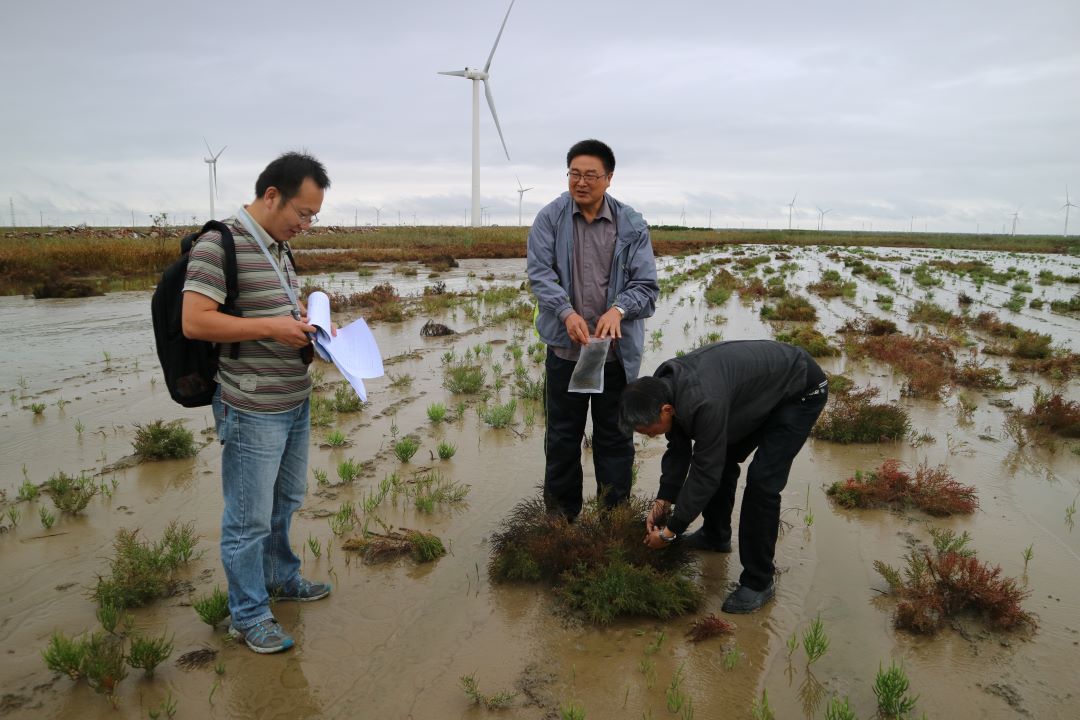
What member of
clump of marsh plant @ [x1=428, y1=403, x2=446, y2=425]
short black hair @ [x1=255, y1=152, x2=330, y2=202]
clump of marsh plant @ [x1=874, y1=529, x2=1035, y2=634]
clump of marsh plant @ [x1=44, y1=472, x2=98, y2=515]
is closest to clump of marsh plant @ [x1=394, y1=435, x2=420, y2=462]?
clump of marsh plant @ [x1=428, y1=403, x2=446, y2=425]

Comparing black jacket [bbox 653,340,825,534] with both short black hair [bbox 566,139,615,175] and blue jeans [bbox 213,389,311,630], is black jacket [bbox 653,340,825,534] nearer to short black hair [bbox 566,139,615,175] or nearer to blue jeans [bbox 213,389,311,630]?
short black hair [bbox 566,139,615,175]

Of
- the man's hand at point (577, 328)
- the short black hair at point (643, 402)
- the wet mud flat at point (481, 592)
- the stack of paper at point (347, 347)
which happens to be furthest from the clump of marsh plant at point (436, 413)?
the short black hair at point (643, 402)

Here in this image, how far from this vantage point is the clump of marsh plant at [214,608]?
133 inches

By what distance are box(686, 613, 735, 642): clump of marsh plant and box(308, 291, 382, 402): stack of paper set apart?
200 cm

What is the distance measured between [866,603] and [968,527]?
4.85 ft

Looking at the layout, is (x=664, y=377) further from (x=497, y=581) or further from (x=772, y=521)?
(x=497, y=581)

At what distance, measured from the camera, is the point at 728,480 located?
13.6 ft

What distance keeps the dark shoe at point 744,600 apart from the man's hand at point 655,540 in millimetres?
484

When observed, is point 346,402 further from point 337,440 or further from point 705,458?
point 705,458

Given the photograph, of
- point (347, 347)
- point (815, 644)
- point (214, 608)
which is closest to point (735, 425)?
point (815, 644)

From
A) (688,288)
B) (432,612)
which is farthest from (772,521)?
(688,288)

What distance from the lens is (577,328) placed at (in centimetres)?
370

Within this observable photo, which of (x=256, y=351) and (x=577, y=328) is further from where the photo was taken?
(x=577, y=328)

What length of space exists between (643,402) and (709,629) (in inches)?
50.7
